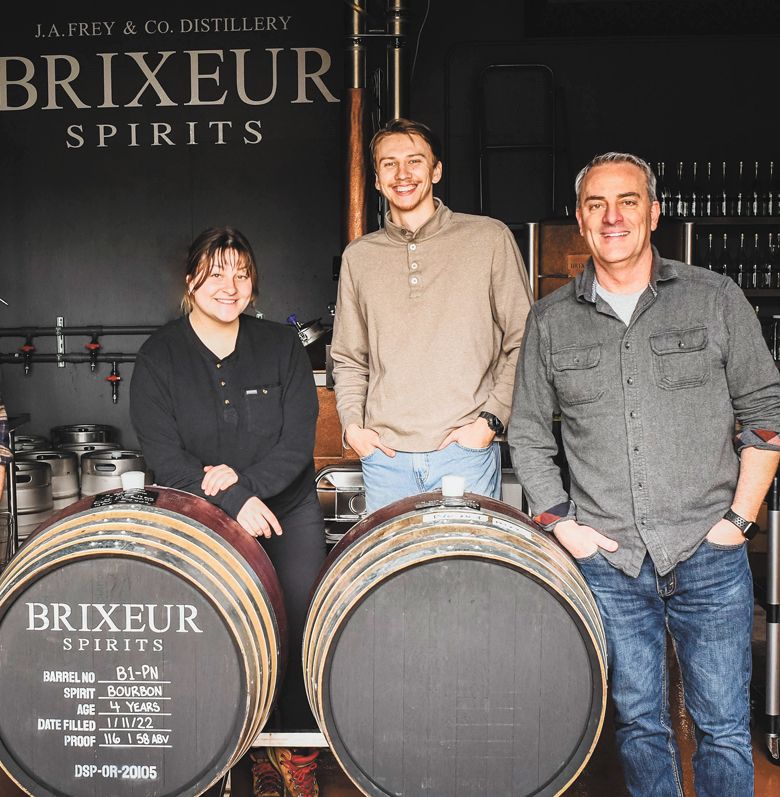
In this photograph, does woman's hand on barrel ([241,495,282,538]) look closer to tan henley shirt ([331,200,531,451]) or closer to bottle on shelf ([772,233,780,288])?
tan henley shirt ([331,200,531,451])

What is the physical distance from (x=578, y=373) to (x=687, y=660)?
72 cm

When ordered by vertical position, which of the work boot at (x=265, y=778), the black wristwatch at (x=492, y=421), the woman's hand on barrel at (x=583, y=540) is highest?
the black wristwatch at (x=492, y=421)

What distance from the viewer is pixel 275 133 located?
608 centimetres

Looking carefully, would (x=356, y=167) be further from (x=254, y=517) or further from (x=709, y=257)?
(x=254, y=517)

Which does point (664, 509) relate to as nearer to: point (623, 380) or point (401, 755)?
point (623, 380)

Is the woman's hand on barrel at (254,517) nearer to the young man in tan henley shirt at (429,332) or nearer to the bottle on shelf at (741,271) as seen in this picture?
the young man in tan henley shirt at (429,332)

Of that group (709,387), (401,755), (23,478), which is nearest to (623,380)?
(709,387)

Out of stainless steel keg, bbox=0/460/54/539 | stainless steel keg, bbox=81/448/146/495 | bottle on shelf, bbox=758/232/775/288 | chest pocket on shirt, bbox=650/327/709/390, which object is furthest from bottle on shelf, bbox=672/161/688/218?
stainless steel keg, bbox=0/460/54/539

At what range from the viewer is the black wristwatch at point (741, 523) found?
1998mm

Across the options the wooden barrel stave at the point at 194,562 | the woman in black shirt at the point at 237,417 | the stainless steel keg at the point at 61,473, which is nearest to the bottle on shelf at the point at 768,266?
the woman in black shirt at the point at 237,417

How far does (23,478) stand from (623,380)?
3.55 meters

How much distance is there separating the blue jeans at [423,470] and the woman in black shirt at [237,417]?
Result: 8.3 inches

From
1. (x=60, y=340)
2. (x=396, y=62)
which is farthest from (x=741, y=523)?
(x=60, y=340)

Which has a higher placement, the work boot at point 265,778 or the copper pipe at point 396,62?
the copper pipe at point 396,62
